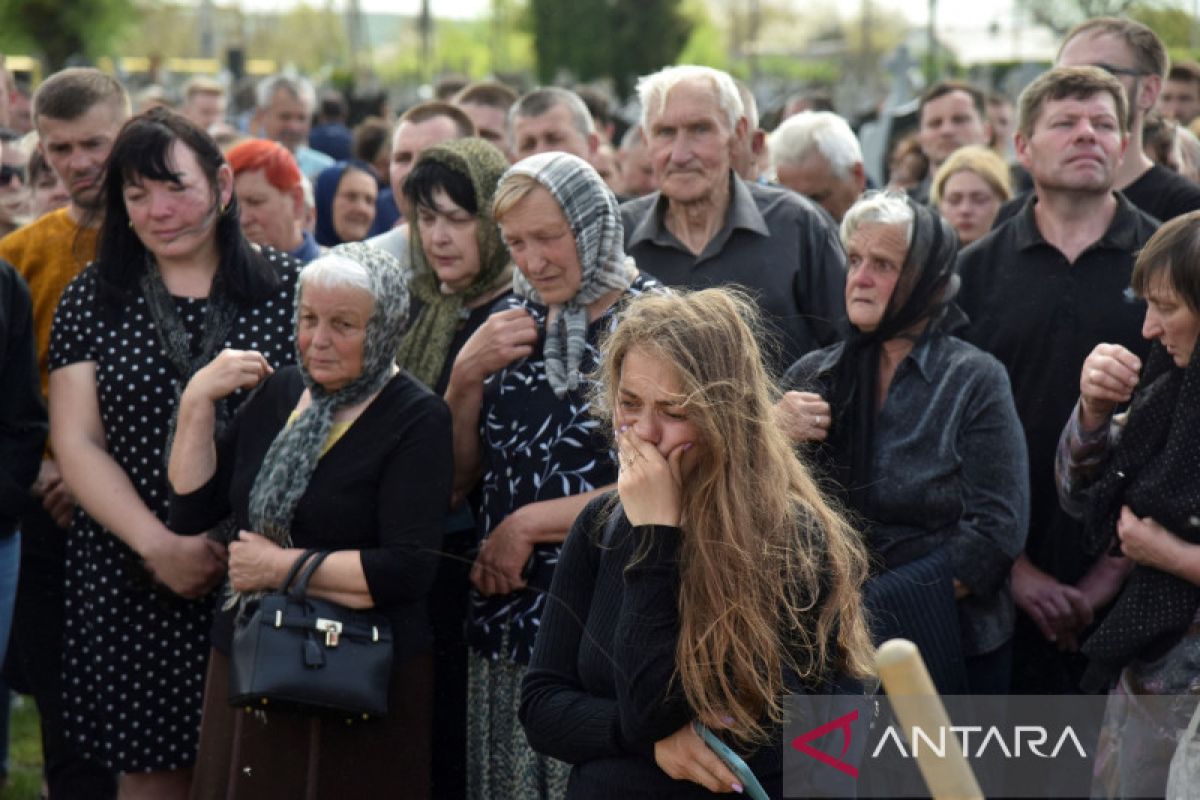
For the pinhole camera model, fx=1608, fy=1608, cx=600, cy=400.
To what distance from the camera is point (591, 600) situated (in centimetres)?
293

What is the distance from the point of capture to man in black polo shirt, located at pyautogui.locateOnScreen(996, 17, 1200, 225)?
5062mm

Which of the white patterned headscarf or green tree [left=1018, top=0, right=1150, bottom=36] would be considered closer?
Result: the white patterned headscarf

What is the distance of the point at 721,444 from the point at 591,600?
1.28ft

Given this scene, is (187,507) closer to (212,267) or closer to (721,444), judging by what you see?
(212,267)

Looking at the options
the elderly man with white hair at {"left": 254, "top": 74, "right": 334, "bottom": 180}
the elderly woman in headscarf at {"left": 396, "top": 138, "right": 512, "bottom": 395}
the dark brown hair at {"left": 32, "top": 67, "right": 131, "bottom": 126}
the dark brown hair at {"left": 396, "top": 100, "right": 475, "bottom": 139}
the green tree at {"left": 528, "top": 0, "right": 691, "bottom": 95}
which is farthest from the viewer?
the green tree at {"left": 528, "top": 0, "right": 691, "bottom": 95}

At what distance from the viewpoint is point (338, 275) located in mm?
3988

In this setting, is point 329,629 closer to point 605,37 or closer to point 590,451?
point 590,451

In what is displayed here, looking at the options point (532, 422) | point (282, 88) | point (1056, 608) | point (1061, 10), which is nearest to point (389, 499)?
point (532, 422)

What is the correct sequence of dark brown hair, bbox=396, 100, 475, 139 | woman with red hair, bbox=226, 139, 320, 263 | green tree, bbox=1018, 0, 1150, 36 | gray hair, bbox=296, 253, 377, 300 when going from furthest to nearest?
green tree, bbox=1018, 0, 1150, 36 → dark brown hair, bbox=396, 100, 475, 139 → woman with red hair, bbox=226, 139, 320, 263 → gray hair, bbox=296, 253, 377, 300

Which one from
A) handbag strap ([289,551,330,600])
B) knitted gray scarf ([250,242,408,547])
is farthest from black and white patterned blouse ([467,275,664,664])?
handbag strap ([289,551,330,600])

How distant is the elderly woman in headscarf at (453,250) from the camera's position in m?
4.64

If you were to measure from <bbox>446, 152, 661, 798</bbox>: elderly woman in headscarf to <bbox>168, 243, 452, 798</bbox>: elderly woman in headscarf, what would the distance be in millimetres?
238

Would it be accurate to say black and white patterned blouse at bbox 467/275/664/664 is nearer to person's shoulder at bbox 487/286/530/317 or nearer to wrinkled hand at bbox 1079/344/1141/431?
person's shoulder at bbox 487/286/530/317

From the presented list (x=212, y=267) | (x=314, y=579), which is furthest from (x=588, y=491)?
(x=212, y=267)
